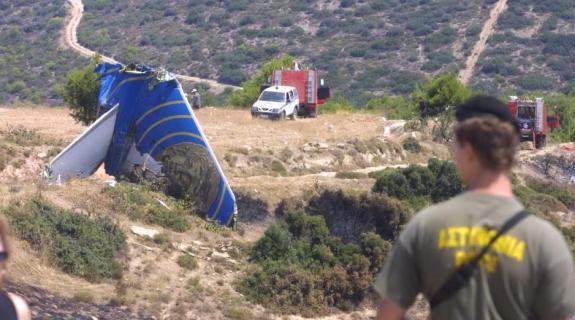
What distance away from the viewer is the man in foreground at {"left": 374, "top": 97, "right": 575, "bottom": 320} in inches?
149

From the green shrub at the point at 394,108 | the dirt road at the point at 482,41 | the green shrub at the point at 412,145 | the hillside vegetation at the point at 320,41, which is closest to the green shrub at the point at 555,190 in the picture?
the green shrub at the point at 412,145

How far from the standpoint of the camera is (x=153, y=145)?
21641mm

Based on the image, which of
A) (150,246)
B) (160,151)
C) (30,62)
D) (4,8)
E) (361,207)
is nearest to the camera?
(150,246)

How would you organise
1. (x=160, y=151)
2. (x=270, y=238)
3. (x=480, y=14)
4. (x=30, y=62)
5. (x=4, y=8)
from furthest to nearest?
(x=4, y=8)
(x=480, y=14)
(x=30, y=62)
(x=160, y=151)
(x=270, y=238)

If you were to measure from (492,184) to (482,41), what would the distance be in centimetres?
7897

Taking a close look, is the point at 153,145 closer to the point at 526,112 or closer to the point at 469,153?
the point at 469,153

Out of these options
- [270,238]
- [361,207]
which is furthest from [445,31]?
[270,238]

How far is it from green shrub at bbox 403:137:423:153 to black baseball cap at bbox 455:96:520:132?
30.6m

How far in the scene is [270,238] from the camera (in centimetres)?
1903

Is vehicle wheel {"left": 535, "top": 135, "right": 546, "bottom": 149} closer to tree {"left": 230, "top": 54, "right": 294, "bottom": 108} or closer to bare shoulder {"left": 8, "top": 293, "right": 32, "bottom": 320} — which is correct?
tree {"left": 230, "top": 54, "right": 294, "bottom": 108}

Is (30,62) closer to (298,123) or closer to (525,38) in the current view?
(525,38)

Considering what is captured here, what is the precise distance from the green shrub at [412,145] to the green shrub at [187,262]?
18518 mm

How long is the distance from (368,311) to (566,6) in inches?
2875

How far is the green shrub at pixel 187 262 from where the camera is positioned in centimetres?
1669
